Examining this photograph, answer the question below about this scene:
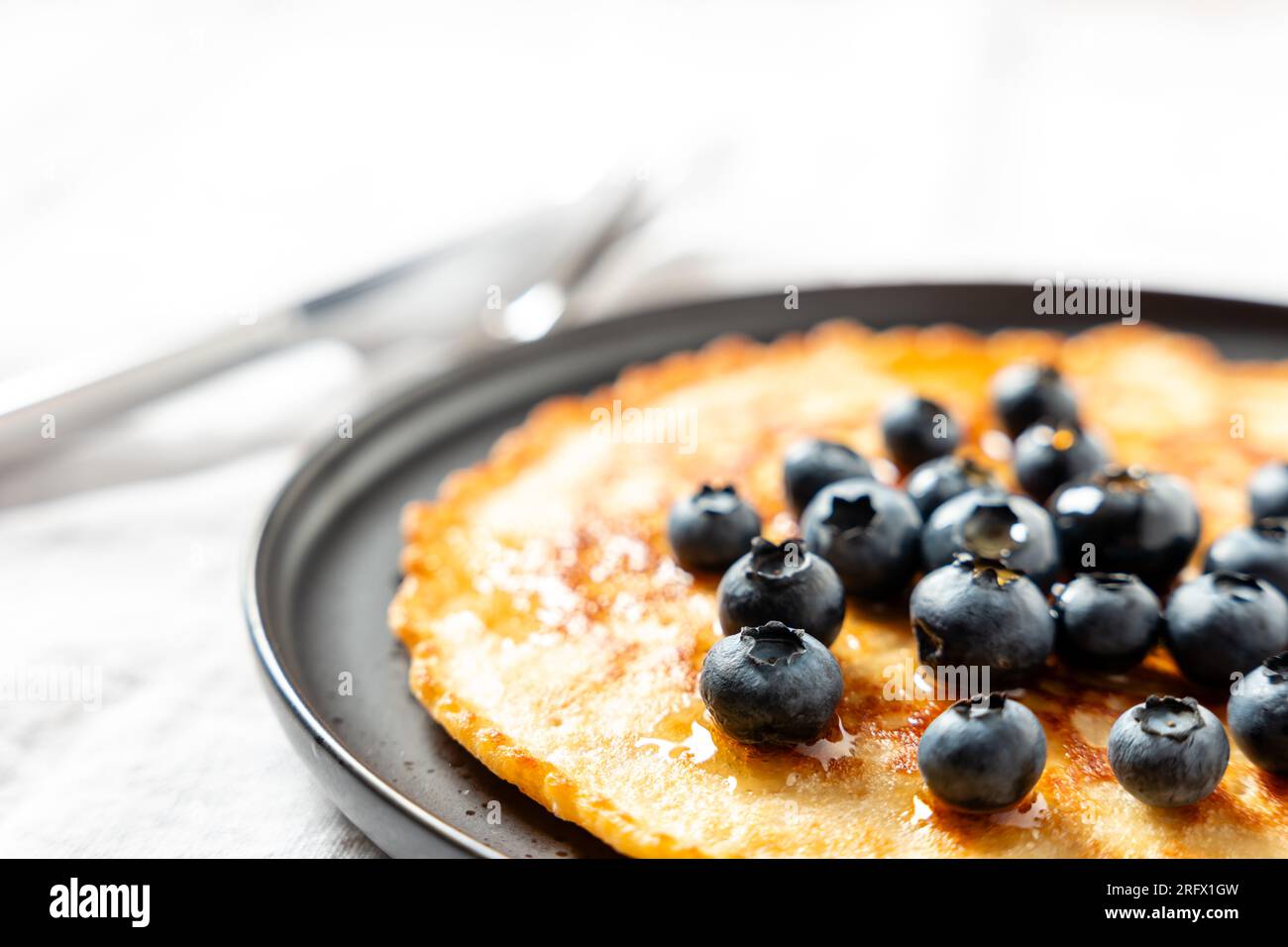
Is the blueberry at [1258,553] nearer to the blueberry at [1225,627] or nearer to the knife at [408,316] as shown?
the blueberry at [1225,627]

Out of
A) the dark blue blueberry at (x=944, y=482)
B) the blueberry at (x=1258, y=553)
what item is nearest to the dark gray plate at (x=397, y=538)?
the dark blue blueberry at (x=944, y=482)

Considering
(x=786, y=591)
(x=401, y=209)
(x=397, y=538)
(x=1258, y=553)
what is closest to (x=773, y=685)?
(x=786, y=591)

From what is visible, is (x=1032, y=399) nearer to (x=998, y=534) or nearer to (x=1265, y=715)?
(x=998, y=534)

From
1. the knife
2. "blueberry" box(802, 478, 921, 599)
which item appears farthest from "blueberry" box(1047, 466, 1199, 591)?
the knife

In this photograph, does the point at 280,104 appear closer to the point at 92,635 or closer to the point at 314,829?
the point at 92,635

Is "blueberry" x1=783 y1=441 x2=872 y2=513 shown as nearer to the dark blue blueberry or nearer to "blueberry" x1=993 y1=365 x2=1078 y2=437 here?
the dark blue blueberry
